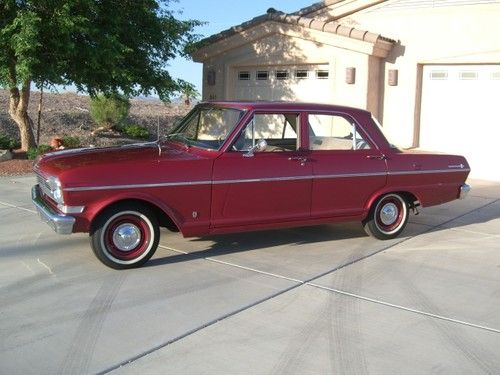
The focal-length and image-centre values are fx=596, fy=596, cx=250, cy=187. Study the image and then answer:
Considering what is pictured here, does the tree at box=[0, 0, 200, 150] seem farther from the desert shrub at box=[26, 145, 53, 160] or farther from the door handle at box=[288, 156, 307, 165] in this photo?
the door handle at box=[288, 156, 307, 165]

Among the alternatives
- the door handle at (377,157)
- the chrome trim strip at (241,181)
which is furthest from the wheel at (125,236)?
the door handle at (377,157)

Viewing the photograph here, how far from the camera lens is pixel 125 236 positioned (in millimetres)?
5703

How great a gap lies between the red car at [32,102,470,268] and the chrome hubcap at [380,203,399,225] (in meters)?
0.01

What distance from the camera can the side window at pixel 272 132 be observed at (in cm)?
621

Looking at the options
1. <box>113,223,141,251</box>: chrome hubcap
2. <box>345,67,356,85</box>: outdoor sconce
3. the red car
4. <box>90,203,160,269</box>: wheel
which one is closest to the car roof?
the red car

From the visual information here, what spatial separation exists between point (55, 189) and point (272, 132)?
2601 mm

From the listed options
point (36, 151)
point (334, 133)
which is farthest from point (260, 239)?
point (36, 151)

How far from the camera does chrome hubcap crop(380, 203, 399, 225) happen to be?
23.9ft

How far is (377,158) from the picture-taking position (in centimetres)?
698

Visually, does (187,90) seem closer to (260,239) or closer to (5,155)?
(5,155)

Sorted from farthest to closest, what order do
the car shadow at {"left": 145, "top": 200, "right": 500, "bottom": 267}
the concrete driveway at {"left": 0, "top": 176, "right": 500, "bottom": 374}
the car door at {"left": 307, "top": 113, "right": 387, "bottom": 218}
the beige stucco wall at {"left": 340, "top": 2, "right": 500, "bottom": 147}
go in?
the beige stucco wall at {"left": 340, "top": 2, "right": 500, "bottom": 147} → the car door at {"left": 307, "top": 113, "right": 387, "bottom": 218} → the car shadow at {"left": 145, "top": 200, "right": 500, "bottom": 267} → the concrete driveway at {"left": 0, "top": 176, "right": 500, "bottom": 374}

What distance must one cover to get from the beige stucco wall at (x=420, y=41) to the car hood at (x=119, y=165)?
709cm

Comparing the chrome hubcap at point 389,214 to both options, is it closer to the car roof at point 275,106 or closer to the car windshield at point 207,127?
the car roof at point 275,106

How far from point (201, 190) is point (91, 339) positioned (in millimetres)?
2089
